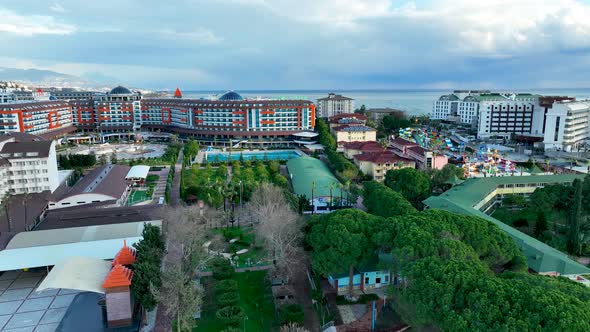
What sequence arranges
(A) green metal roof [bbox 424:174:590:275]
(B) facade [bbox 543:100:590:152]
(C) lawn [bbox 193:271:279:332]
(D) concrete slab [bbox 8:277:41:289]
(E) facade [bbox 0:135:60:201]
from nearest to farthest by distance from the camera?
1. (C) lawn [bbox 193:271:279:332]
2. (A) green metal roof [bbox 424:174:590:275]
3. (D) concrete slab [bbox 8:277:41:289]
4. (E) facade [bbox 0:135:60:201]
5. (B) facade [bbox 543:100:590:152]

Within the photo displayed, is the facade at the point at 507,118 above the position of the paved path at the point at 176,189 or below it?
above

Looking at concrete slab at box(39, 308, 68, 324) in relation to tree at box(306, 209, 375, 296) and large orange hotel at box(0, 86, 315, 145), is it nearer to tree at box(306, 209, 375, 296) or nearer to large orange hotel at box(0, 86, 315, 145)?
tree at box(306, 209, 375, 296)

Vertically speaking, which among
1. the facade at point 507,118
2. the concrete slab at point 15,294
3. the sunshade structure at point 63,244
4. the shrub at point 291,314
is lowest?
the concrete slab at point 15,294

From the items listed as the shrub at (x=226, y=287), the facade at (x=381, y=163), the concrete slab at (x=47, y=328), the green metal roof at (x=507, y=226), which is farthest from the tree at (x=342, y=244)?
the facade at (x=381, y=163)

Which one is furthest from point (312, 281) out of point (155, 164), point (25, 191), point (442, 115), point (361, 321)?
point (442, 115)

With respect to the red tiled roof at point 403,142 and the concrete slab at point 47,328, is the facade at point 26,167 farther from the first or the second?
the red tiled roof at point 403,142

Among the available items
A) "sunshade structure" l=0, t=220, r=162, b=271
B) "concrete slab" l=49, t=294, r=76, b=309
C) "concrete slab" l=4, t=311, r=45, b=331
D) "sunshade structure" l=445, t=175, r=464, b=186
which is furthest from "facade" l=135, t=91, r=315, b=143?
"concrete slab" l=4, t=311, r=45, b=331

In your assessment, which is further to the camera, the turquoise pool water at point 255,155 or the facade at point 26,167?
the turquoise pool water at point 255,155
